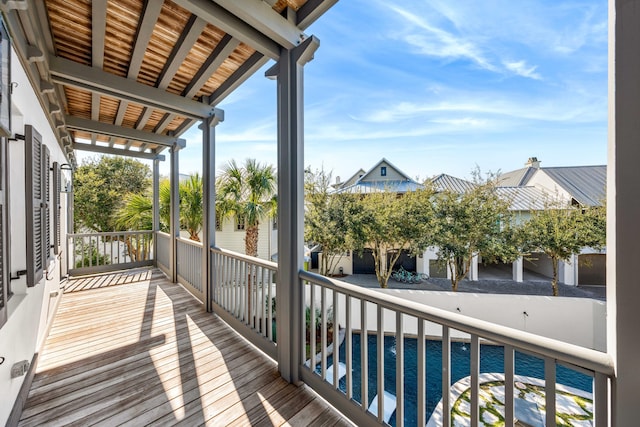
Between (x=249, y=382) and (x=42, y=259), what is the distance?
7.01 feet

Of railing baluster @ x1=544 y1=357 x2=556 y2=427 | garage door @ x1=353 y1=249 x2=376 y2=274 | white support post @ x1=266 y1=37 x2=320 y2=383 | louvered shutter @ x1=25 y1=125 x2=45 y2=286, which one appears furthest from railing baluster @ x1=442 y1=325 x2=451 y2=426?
garage door @ x1=353 y1=249 x2=376 y2=274

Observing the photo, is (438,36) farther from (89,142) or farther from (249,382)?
(89,142)

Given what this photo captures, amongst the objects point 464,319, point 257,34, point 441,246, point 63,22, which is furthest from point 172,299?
point 441,246

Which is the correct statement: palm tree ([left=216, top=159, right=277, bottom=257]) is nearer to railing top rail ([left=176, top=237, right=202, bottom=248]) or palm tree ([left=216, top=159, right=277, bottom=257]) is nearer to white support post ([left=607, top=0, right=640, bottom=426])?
railing top rail ([left=176, top=237, right=202, bottom=248])

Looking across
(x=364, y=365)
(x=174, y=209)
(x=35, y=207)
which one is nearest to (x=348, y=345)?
(x=364, y=365)

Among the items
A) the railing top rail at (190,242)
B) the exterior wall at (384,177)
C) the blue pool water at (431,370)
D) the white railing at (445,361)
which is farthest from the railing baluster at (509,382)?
the exterior wall at (384,177)

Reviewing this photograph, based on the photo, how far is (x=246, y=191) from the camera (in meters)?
7.65

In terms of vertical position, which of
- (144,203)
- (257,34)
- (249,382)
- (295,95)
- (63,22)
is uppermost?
(63,22)

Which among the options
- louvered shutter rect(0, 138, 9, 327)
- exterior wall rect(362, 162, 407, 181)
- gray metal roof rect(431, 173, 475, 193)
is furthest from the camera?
exterior wall rect(362, 162, 407, 181)

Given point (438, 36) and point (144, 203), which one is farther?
point (144, 203)

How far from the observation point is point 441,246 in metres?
9.65

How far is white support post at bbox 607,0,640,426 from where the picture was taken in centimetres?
85

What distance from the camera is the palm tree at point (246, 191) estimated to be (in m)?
7.45

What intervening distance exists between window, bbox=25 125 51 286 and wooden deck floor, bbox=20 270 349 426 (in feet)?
3.20
